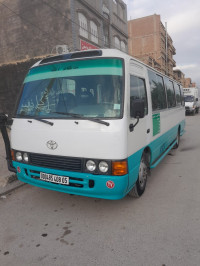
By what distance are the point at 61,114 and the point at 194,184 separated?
311cm

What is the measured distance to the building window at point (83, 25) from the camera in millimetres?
13884

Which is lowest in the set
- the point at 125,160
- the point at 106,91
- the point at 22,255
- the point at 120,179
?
the point at 22,255

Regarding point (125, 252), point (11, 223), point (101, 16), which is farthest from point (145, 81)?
point (101, 16)

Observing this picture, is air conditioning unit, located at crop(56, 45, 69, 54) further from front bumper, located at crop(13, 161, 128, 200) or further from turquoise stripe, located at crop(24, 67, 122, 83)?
front bumper, located at crop(13, 161, 128, 200)

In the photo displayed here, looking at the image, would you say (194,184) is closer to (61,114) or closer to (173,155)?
(173,155)

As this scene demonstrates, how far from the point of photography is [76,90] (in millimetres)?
3166

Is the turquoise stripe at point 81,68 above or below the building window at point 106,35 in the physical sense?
below

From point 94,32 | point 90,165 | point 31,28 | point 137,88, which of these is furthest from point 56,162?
point 94,32

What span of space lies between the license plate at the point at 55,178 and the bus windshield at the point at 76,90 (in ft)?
2.88

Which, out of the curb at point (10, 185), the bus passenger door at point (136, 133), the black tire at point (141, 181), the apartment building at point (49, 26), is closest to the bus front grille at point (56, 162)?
the bus passenger door at point (136, 133)

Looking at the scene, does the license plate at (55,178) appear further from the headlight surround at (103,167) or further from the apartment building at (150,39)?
the apartment building at (150,39)

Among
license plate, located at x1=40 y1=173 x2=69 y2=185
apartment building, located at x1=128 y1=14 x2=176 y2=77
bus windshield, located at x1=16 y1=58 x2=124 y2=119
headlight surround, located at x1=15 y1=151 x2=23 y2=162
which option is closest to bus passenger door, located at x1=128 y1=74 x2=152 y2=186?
bus windshield, located at x1=16 y1=58 x2=124 y2=119

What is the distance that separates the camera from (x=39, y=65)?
3.58m

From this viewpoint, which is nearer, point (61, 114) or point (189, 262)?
point (189, 262)
